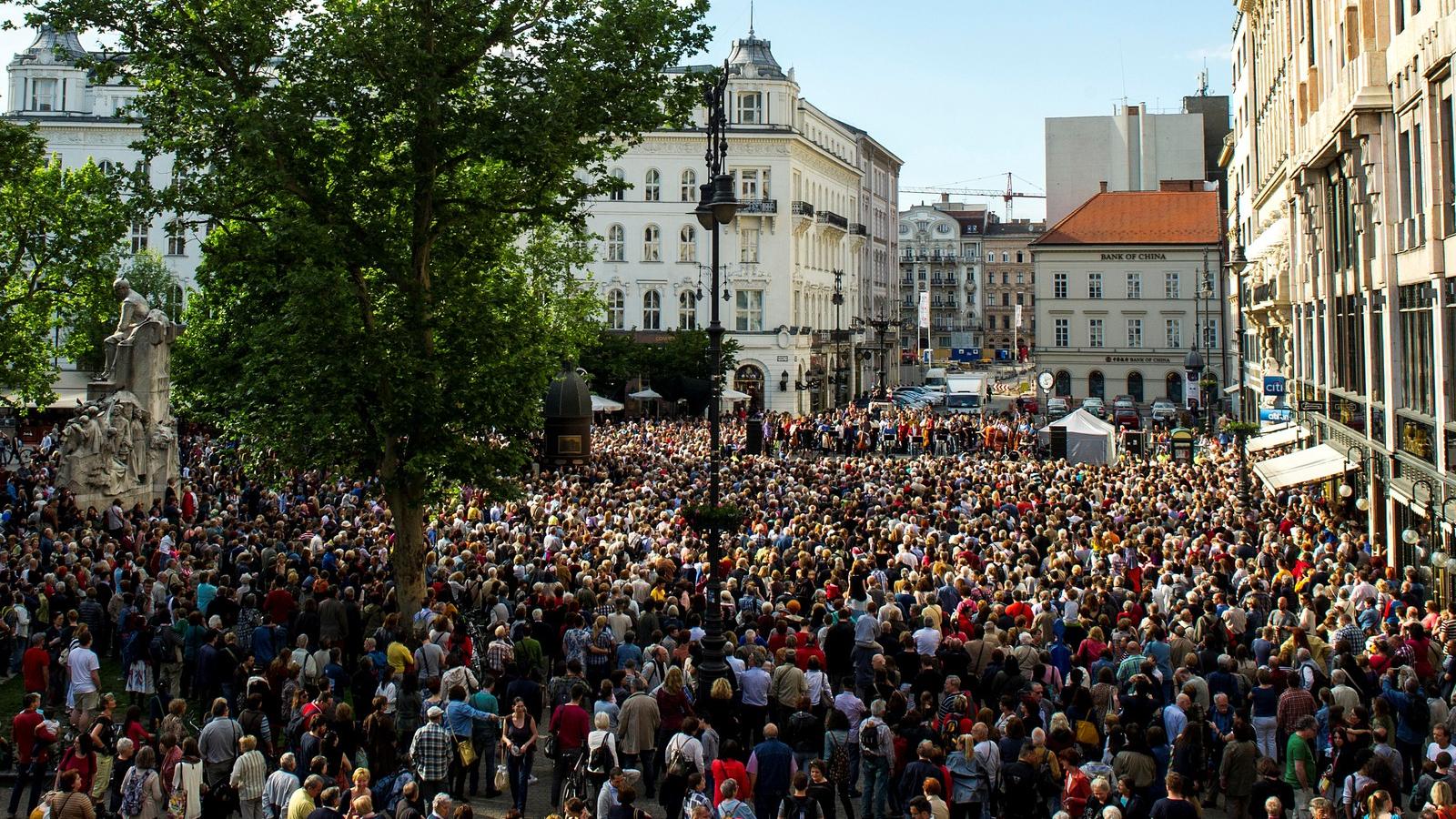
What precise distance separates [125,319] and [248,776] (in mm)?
20075

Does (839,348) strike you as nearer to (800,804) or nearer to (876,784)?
(876,784)

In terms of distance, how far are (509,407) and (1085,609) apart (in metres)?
7.80

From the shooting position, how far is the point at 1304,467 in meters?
28.6

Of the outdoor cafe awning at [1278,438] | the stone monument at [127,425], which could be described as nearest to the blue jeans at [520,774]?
the stone monument at [127,425]

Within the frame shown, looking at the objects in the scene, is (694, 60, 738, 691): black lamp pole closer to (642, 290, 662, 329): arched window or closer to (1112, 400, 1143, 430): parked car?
(1112, 400, 1143, 430): parked car

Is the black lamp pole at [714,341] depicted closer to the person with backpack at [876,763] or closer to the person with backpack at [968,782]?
the person with backpack at [876,763]

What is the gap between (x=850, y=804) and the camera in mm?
13320

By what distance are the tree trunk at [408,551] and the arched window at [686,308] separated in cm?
5416

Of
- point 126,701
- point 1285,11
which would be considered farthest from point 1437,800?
point 1285,11

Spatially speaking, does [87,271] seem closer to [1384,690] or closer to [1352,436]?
[1352,436]

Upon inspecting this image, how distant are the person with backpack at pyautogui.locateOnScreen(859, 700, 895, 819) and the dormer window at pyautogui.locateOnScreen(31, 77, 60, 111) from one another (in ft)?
295

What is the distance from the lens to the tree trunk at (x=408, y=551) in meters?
19.0

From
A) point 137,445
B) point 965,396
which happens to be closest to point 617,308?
point 965,396

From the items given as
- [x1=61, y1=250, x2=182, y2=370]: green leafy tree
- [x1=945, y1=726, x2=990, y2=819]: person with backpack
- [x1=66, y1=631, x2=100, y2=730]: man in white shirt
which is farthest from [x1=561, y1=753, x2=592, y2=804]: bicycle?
[x1=61, y1=250, x2=182, y2=370]: green leafy tree
